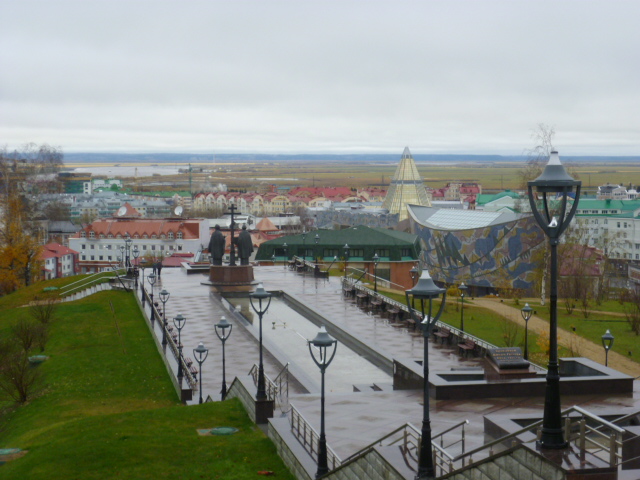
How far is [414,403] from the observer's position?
66.5 ft

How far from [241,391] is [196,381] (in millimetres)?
4592

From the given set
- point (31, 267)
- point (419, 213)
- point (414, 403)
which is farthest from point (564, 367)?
point (419, 213)

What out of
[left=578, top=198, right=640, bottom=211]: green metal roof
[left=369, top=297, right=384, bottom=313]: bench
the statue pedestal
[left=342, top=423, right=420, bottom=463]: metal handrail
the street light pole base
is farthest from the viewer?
[left=578, top=198, right=640, bottom=211]: green metal roof

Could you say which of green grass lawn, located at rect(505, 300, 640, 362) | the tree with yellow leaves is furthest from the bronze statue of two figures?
the tree with yellow leaves

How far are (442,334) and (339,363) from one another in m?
5.02

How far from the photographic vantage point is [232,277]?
49.4 m

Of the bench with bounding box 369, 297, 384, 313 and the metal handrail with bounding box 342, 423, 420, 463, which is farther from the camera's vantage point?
the bench with bounding box 369, 297, 384, 313

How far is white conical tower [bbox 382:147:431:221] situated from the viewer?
10825cm

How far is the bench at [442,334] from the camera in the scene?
3219cm

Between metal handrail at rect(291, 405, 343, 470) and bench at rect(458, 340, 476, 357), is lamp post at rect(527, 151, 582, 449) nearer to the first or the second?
metal handrail at rect(291, 405, 343, 470)

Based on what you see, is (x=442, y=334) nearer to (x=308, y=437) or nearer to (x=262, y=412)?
(x=262, y=412)

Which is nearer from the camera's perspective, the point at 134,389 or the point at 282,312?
the point at 134,389

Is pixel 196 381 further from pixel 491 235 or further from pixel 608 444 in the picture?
pixel 491 235

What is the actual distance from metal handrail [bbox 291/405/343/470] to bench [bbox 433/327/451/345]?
1397cm
